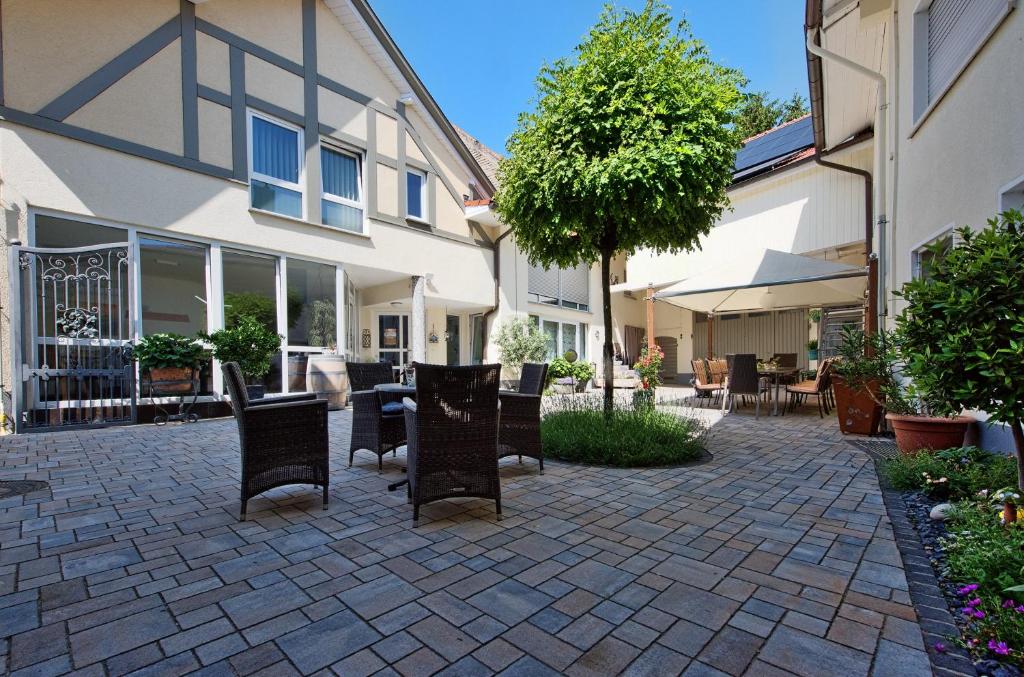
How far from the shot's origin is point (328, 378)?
26.4 ft

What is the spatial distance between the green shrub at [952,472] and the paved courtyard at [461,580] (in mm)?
254

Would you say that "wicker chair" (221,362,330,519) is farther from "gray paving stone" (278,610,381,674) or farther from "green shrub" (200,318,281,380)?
"green shrub" (200,318,281,380)

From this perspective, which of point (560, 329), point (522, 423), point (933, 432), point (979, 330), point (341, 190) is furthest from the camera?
point (560, 329)

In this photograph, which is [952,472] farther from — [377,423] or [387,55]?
[387,55]

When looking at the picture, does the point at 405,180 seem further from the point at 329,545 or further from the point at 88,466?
the point at 329,545

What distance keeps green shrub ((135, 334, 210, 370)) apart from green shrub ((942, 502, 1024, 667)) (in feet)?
25.2

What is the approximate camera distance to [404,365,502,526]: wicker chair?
2898 mm

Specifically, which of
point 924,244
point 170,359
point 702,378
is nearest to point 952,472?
point 924,244

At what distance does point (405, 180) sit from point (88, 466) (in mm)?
7268

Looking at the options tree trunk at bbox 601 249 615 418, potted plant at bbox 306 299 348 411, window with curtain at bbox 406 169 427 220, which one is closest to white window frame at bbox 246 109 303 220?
potted plant at bbox 306 299 348 411

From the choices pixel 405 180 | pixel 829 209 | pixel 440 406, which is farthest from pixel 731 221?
pixel 440 406

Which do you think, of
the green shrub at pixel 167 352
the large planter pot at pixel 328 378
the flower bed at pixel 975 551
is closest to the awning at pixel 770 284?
the flower bed at pixel 975 551

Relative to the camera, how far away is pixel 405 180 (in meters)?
9.88

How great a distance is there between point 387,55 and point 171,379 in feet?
23.2
